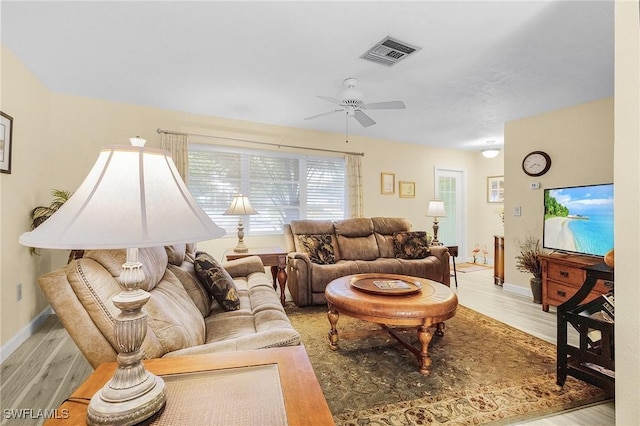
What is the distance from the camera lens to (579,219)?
316 centimetres

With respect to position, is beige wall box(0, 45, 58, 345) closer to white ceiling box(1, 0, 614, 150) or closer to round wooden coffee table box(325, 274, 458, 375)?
white ceiling box(1, 0, 614, 150)

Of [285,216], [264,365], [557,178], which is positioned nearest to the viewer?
[264,365]

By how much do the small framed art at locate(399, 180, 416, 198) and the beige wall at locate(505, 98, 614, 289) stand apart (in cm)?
170

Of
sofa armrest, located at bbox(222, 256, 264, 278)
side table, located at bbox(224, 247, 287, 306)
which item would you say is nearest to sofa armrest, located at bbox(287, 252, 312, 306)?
side table, located at bbox(224, 247, 287, 306)

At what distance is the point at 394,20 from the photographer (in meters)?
1.97

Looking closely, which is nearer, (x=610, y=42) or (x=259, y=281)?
(x=610, y=42)

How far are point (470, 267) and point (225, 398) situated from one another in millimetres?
6049

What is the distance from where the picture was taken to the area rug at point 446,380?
165cm

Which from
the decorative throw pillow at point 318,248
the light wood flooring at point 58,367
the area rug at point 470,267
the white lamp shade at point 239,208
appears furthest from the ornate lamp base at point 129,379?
the area rug at point 470,267

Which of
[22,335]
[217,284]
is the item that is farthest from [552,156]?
[22,335]

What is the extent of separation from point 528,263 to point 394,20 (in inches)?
133

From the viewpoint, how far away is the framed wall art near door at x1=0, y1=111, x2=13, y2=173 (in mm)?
2248

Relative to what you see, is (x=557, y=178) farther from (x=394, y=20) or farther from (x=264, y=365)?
(x=264, y=365)

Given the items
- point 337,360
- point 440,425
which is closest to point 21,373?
point 337,360
